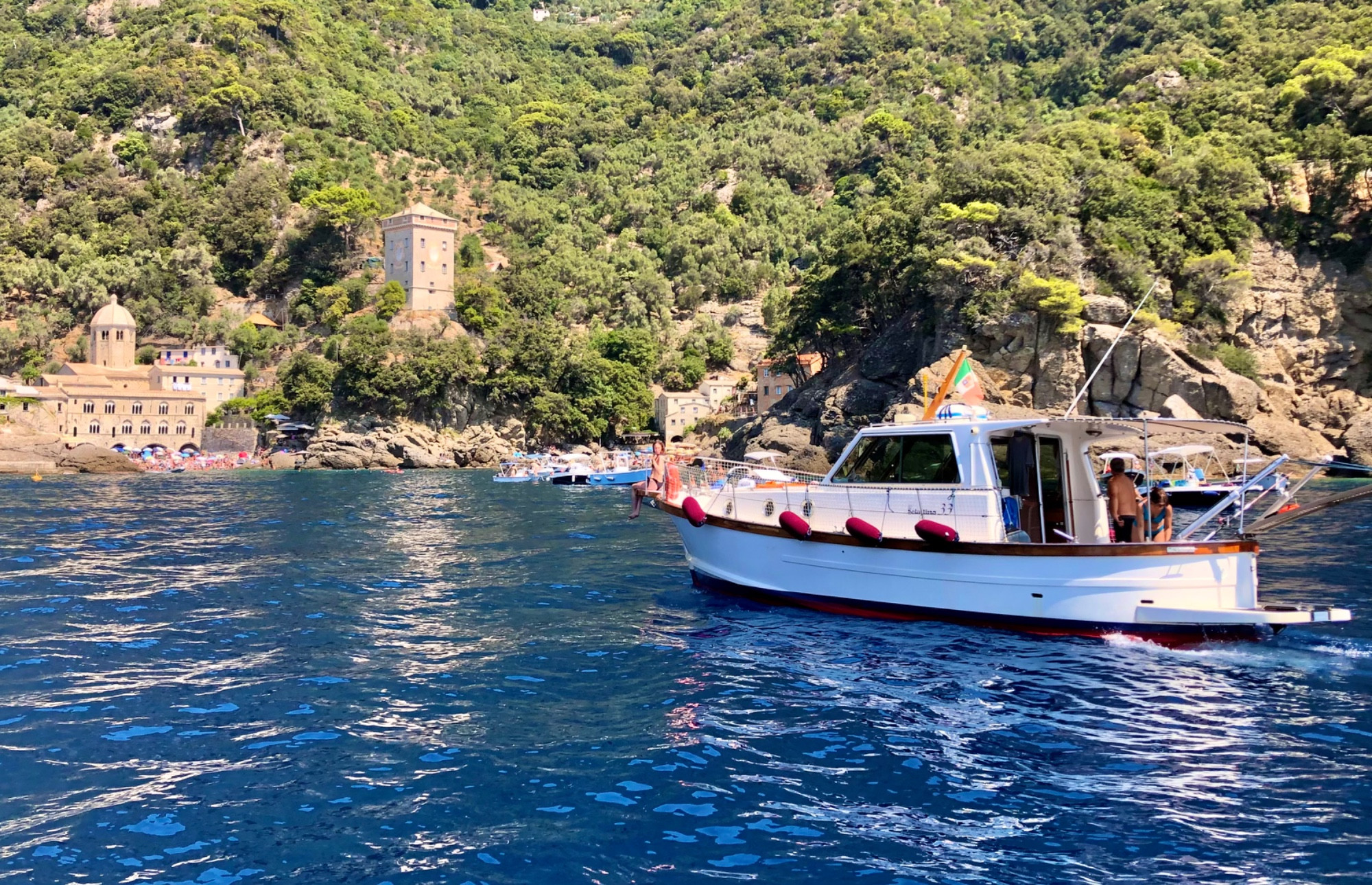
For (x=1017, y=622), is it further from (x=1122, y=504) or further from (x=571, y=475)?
(x=571, y=475)

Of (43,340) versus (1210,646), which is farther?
(43,340)

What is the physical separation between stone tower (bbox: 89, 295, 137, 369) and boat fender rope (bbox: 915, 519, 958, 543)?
93.3 meters

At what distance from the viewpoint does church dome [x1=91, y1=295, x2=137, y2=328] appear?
291 ft

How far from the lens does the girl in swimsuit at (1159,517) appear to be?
45.0ft

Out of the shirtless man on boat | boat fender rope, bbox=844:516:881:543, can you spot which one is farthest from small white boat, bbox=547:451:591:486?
the shirtless man on boat

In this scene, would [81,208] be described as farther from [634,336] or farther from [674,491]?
[674,491]

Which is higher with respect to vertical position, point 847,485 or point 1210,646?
point 847,485

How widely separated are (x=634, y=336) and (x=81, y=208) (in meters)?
64.5

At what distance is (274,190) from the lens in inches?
4316

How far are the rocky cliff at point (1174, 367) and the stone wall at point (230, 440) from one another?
150 feet

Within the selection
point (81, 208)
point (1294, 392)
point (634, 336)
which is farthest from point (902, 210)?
point (81, 208)

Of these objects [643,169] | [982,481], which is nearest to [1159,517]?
[982,481]

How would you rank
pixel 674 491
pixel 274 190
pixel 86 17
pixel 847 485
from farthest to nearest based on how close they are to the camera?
pixel 86 17, pixel 274 190, pixel 674 491, pixel 847 485

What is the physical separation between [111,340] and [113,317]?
7.72 ft
